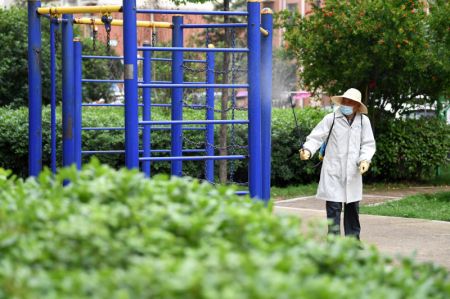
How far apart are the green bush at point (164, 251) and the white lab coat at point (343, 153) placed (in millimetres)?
4599

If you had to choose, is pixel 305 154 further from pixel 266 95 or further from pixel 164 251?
pixel 164 251

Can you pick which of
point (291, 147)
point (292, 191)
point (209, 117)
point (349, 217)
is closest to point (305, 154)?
point (349, 217)

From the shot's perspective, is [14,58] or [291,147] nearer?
[291,147]

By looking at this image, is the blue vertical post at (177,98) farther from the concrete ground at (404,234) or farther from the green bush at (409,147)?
the green bush at (409,147)

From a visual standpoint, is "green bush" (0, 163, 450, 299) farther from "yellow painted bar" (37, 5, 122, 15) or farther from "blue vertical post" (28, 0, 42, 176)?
"blue vertical post" (28, 0, 42, 176)

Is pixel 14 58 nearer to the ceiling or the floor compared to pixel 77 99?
nearer to the ceiling

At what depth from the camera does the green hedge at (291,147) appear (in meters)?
14.6

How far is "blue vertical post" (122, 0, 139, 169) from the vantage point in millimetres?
7040

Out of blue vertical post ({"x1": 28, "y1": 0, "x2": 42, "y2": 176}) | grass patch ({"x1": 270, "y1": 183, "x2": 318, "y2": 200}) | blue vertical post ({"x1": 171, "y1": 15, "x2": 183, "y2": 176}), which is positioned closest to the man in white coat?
blue vertical post ({"x1": 171, "y1": 15, "x2": 183, "y2": 176})

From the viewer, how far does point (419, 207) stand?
12492mm

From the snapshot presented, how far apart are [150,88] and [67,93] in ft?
2.58

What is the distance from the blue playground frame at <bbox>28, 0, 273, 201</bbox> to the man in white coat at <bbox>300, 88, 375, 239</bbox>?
54 cm

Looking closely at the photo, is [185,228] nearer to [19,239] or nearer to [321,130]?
[19,239]

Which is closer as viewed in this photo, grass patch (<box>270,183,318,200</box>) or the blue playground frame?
the blue playground frame
